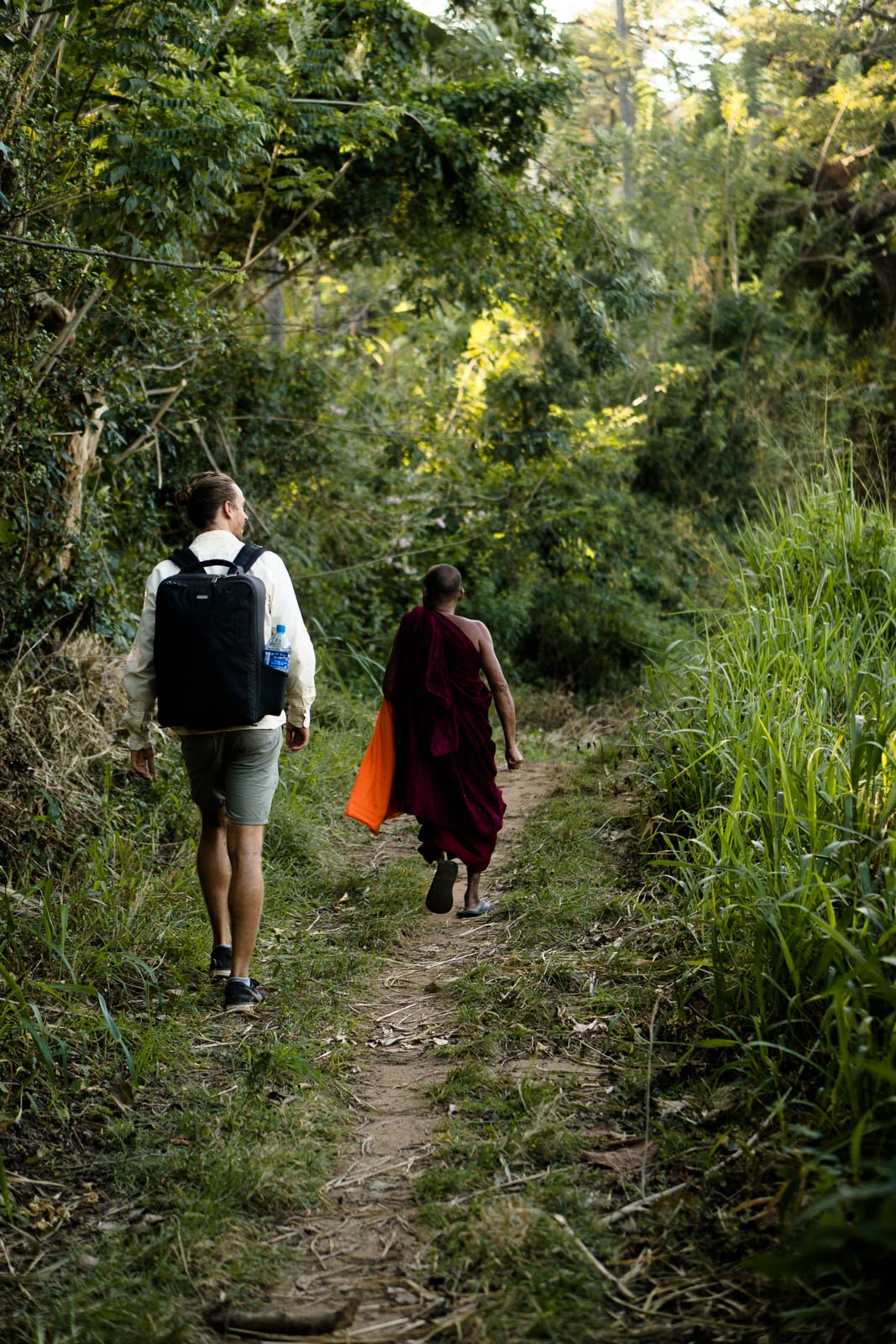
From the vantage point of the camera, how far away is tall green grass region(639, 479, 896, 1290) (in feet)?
8.77

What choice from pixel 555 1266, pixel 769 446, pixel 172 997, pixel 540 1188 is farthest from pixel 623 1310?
pixel 769 446

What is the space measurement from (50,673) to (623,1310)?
14.4ft

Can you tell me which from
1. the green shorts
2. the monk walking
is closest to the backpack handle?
the green shorts

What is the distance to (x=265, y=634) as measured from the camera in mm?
4312

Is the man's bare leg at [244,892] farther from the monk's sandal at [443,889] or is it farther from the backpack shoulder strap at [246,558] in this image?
the monk's sandal at [443,889]

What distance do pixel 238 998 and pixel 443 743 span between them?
1767 millimetres


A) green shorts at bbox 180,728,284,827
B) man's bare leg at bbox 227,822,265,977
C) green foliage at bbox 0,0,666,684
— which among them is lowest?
man's bare leg at bbox 227,822,265,977

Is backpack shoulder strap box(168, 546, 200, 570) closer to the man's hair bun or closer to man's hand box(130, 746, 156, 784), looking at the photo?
the man's hair bun

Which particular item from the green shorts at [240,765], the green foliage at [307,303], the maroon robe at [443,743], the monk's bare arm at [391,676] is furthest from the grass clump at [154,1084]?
the green foliage at [307,303]

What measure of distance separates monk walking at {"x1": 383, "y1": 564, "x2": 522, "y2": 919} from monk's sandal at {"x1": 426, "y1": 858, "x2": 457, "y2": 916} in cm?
22

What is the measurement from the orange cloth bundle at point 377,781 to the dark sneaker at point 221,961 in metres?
1.25

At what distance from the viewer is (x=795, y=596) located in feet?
21.1

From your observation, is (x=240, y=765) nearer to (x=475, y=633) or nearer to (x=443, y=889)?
(x=443, y=889)

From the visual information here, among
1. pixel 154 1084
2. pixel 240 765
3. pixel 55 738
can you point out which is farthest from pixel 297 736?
pixel 55 738
